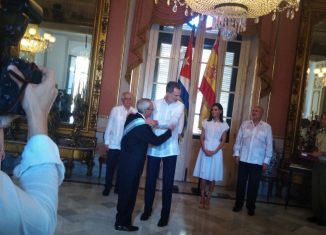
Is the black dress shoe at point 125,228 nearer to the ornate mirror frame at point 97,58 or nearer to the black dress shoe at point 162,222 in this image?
the black dress shoe at point 162,222

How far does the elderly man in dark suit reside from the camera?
3.50 m

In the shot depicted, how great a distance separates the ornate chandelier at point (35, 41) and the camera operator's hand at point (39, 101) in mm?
5415

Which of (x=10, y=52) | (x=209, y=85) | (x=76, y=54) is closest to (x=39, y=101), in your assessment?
(x=10, y=52)

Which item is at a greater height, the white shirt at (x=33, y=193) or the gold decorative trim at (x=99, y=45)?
the gold decorative trim at (x=99, y=45)

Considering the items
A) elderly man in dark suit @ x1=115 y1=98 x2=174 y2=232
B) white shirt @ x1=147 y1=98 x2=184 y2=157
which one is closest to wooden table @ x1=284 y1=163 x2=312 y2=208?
white shirt @ x1=147 y1=98 x2=184 y2=157

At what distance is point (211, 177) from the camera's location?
4816 millimetres

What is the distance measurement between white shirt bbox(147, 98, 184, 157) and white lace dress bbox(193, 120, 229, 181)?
0.90 m

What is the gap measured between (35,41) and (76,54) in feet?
2.20

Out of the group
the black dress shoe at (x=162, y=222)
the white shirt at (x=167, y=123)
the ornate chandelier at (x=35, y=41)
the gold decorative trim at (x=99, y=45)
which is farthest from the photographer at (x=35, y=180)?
the ornate chandelier at (x=35, y=41)

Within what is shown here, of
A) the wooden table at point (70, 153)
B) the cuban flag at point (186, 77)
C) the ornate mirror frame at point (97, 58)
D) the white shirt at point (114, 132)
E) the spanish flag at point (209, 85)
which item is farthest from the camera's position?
the ornate mirror frame at point (97, 58)

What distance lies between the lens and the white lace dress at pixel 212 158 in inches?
190

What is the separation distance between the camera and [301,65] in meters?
6.05

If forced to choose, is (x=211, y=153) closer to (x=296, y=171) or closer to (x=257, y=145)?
(x=257, y=145)

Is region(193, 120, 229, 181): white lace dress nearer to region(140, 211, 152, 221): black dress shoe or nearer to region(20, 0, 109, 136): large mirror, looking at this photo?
region(140, 211, 152, 221): black dress shoe
